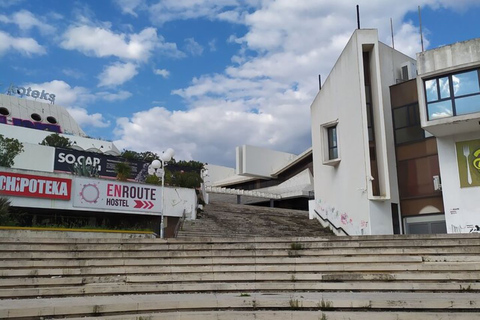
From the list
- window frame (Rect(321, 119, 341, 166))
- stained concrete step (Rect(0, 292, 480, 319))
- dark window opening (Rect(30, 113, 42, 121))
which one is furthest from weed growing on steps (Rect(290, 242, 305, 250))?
dark window opening (Rect(30, 113, 42, 121))

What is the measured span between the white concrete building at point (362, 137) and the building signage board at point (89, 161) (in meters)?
14.6

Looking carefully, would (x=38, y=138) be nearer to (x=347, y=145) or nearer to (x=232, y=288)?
(x=347, y=145)

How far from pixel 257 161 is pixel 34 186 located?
113 ft

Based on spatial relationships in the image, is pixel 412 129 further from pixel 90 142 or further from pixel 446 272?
pixel 90 142

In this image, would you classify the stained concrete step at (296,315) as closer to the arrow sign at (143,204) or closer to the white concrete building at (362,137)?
the white concrete building at (362,137)

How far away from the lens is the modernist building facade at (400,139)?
17.7m

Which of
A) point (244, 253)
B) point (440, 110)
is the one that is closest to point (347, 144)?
point (440, 110)

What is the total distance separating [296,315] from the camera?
6797 mm

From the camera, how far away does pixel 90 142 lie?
5109cm

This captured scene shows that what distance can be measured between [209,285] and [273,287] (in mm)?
1316

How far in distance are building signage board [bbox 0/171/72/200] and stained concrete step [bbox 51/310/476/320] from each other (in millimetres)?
13339

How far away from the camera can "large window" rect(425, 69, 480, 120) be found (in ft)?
56.1

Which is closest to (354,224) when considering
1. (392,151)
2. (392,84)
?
(392,151)

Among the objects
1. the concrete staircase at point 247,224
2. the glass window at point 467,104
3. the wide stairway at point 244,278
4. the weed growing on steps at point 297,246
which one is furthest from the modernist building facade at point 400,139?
the weed growing on steps at point 297,246
